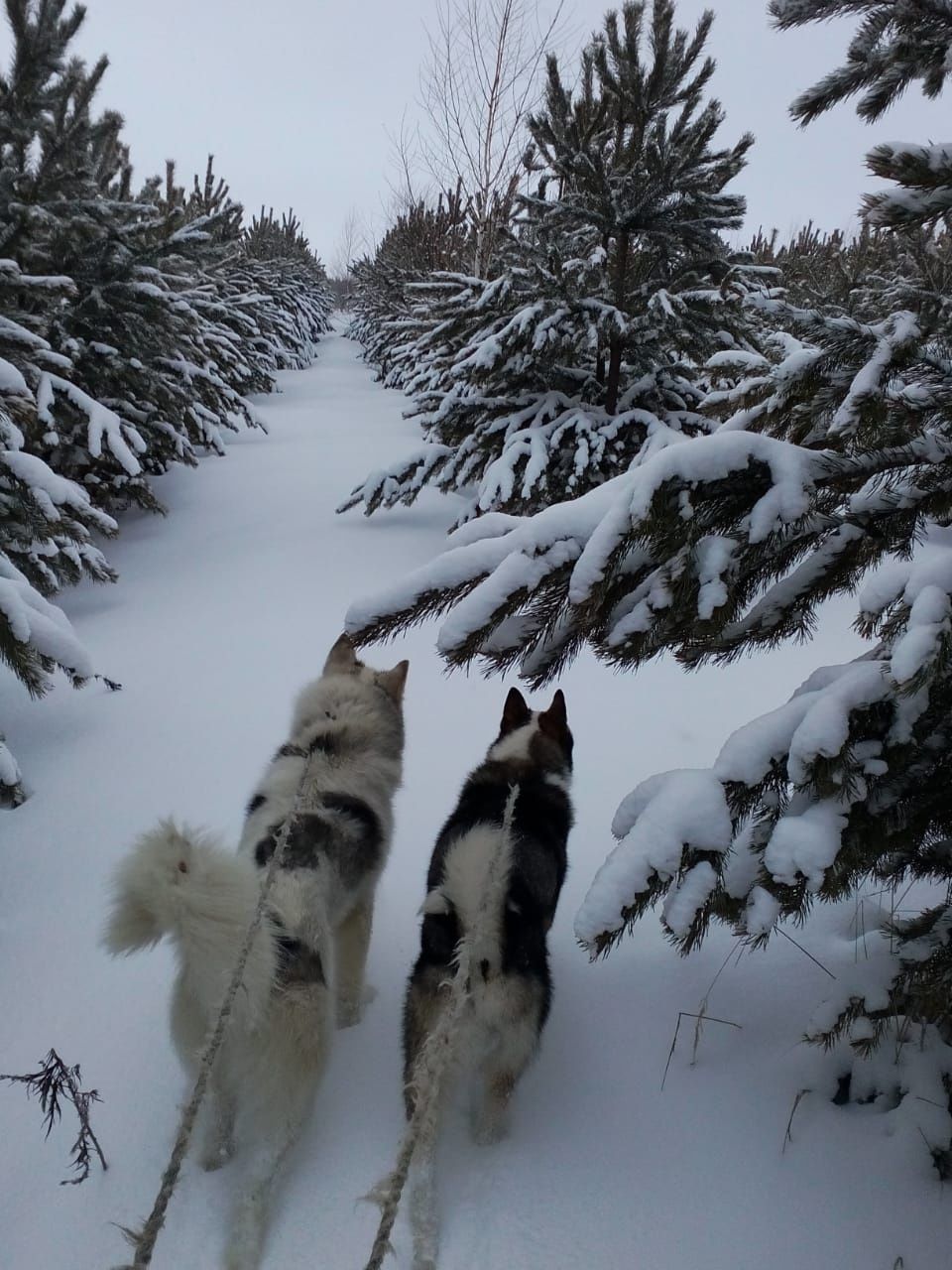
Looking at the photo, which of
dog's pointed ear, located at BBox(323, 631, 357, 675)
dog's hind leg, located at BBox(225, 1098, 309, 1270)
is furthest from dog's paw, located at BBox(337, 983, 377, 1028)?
dog's pointed ear, located at BBox(323, 631, 357, 675)

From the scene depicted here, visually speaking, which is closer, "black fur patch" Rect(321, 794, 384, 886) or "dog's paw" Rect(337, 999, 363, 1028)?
"black fur patch" Rect(321, 794, 384, 886)

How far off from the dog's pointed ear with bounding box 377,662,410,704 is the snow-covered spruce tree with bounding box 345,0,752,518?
10.4 ft

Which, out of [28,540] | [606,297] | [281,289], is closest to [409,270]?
[281,289]

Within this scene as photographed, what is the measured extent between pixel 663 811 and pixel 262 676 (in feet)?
13.4

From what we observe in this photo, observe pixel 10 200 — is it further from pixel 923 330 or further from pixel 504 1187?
pixel 504 1187

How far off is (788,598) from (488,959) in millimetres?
1289

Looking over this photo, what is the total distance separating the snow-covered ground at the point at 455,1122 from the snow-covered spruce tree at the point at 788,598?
627 mm

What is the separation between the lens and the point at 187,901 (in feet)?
5.70

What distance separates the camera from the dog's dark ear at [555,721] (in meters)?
3.14

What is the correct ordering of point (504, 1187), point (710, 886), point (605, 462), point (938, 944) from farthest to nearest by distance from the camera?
point (605, 462) < point (504, 1187) < point (938, 944) < point (710, 886)

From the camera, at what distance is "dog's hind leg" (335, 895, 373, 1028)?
8.73ft

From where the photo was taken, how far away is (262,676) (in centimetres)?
509

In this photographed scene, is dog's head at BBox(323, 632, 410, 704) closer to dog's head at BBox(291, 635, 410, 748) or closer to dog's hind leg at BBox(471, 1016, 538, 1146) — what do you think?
dog's head at BBox(291, 635, 410, 748)

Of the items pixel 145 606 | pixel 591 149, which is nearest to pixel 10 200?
pixel 145 606
